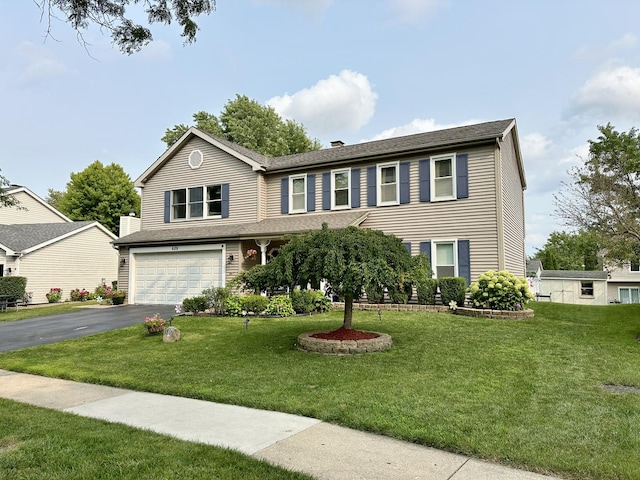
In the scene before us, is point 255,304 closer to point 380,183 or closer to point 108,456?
point 380,183

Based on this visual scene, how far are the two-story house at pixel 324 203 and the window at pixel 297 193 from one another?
45 mm

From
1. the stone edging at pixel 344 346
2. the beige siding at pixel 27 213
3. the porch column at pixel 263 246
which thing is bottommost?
the stone edging at pixel 344 346

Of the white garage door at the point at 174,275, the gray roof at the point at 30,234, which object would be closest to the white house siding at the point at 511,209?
the white garage door at the point at 174,275

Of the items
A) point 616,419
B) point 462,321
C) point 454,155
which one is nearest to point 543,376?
point 616,419

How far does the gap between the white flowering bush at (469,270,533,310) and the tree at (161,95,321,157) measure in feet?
87.0

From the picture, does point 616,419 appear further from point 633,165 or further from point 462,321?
point 633,165

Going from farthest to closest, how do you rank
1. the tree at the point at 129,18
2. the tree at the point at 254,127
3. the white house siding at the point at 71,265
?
the tree at the point at 254,127, the white house siding at the point at 71,265, the tree at the point at 129,18

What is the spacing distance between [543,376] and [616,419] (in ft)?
5.99

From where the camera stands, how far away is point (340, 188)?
1681 cm

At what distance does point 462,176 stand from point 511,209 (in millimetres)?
3114

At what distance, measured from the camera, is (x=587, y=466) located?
3402 millimetres

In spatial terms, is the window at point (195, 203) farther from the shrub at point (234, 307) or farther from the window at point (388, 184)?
the window at point (388, 184)

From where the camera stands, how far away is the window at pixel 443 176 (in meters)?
14.8

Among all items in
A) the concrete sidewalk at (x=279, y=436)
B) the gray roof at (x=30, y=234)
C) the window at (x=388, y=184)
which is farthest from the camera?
the gray roof at (x=30, y=234)
